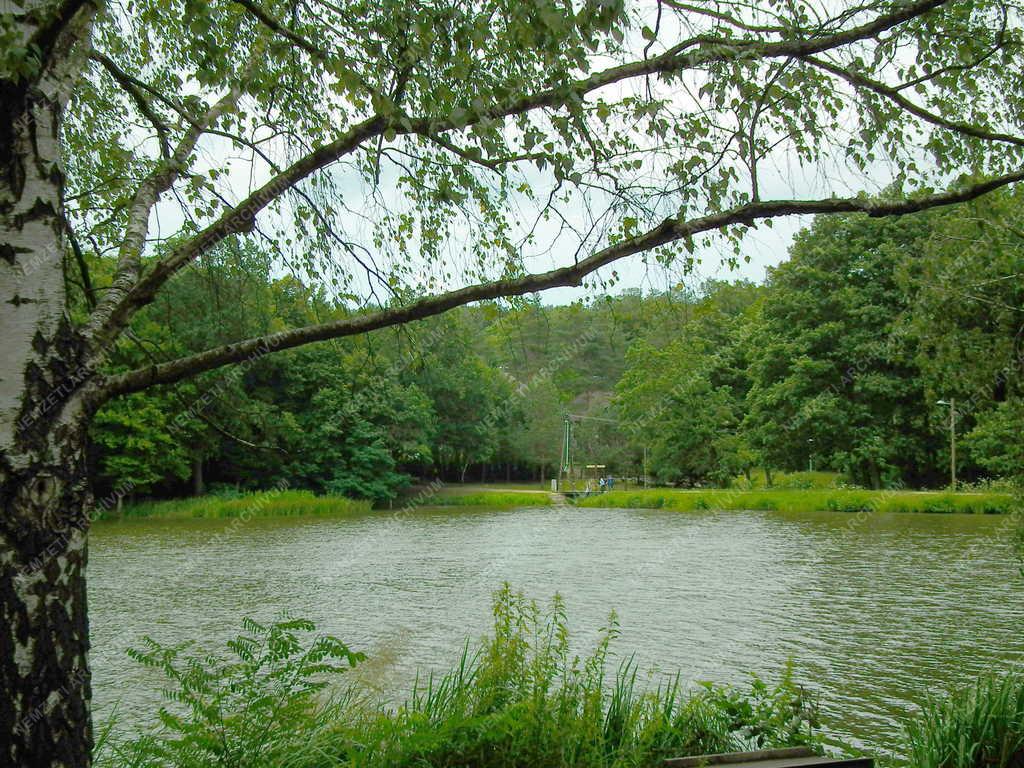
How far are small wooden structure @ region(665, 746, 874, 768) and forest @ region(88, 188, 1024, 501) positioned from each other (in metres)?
1.74

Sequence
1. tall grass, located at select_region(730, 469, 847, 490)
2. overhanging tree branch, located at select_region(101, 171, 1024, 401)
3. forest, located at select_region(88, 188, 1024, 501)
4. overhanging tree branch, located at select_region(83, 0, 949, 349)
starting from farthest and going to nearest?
tall grass, located at select_region(730, 469, 847, 490) < forest, located at select_region(88, 188, 1024, 501) < overhanging tree branch, located at select_region(83, 0, 949, 349) < overhanging tree branch, located at select_region(101, 171, 1024, 401)

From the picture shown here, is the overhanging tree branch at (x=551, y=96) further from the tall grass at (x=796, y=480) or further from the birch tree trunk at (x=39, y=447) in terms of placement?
the tall grass at (x=796, y=480)

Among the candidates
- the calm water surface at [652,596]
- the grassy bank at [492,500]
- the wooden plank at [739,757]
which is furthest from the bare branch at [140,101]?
the grassy bank at [492,500]

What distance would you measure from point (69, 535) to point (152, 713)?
403 cm

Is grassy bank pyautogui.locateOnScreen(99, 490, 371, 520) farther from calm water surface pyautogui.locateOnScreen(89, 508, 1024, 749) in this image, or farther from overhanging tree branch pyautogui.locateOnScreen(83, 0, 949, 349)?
overhanging tree branch pyautogui.locateOnScreen(83, 0, 949, 349)

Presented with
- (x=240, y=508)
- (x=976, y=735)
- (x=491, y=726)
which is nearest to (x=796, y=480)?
(x=240, y=508)

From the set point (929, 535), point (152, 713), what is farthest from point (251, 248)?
point (929, 535)

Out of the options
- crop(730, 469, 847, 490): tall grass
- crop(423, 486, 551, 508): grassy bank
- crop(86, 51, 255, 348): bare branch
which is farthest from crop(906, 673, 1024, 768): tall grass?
crop(423, 486, 551, 508): grassy bank

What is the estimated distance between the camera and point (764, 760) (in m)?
3.40

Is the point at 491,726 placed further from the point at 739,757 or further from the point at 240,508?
the point at 240,508

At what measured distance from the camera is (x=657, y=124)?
3123 mm

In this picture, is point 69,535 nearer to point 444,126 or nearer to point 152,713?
point 444,126

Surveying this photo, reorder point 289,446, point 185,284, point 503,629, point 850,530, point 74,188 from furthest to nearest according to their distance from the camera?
point 289,446 < point 850,530 < point 74,188 < point 503,629 < point 185,284

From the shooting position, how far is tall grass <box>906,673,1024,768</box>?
3.82m
